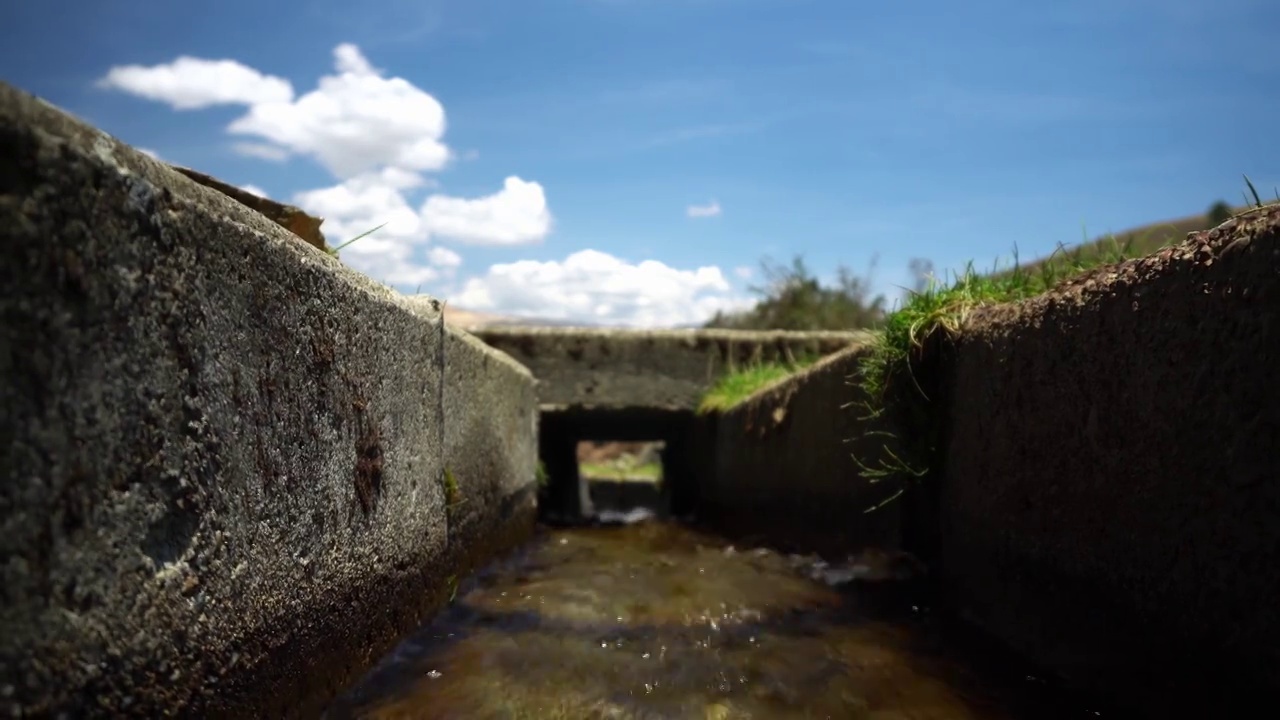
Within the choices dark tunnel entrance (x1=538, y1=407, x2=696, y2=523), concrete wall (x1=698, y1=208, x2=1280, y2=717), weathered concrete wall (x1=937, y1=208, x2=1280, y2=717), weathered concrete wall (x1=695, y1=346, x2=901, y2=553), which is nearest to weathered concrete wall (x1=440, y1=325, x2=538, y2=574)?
weathered concrete wall (x1=695, y1=346, x2=901, y2=553)

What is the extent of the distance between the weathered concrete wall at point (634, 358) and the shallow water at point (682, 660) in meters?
4.84

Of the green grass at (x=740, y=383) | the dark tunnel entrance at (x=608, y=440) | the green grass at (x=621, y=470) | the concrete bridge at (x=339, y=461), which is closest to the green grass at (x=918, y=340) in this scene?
the concrete bridge at (x=339, y=461)

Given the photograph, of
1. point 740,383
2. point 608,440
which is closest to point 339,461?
point 740,383

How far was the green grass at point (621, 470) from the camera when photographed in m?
18.8

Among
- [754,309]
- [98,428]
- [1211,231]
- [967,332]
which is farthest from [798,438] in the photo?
[754,309]

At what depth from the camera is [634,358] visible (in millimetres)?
8797

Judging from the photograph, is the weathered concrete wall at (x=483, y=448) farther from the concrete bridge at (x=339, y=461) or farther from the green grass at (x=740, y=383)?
the green grass at (x=740, y=383)

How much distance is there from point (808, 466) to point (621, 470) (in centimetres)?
1632

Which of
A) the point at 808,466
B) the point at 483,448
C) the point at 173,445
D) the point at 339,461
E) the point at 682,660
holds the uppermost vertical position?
the point at 173,445

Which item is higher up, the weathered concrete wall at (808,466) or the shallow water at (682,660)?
the weathered concrete wall at (808,466)

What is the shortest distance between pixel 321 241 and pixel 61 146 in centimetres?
Answer: 178

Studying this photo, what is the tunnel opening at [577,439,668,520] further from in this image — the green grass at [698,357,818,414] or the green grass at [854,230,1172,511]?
the green grass at [854,230,1172,511]

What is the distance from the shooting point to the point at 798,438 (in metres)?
4.87

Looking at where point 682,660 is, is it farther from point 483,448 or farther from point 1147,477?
point 483,448
